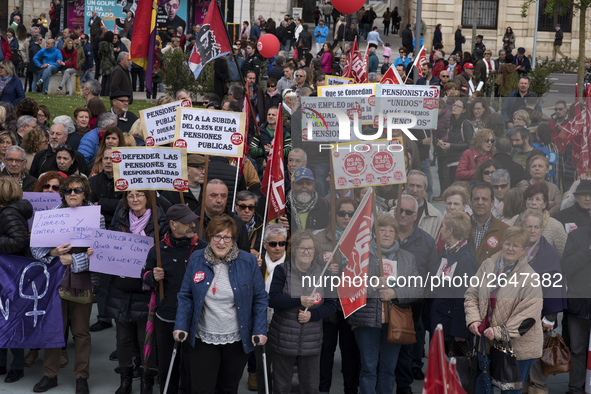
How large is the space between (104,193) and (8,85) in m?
6.53

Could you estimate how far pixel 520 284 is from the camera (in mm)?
5809

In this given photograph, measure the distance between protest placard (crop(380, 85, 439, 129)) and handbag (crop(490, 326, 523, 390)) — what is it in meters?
1.85

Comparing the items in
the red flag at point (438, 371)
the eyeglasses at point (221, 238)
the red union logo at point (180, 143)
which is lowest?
the red flag at point (438, 371)

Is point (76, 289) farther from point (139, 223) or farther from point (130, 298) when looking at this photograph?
point (139, 223)

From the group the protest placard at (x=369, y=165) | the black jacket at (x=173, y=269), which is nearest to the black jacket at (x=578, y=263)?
the protest placard at (x=369, y=165)

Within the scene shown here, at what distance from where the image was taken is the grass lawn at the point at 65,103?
17.8m

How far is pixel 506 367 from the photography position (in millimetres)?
5875

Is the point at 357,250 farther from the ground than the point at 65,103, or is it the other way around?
the point at 65,103

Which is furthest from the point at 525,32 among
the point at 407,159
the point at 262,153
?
the point at 407,159

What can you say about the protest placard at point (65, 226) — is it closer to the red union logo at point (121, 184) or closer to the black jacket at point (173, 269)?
the red union logo at point (121, 184)

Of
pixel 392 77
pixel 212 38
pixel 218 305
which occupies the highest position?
pixel 212 38

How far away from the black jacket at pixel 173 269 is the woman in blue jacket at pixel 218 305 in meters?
0.29

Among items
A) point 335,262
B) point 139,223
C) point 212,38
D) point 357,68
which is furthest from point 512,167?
point 357,68

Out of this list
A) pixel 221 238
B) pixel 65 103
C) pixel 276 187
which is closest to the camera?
pixel 221 238
